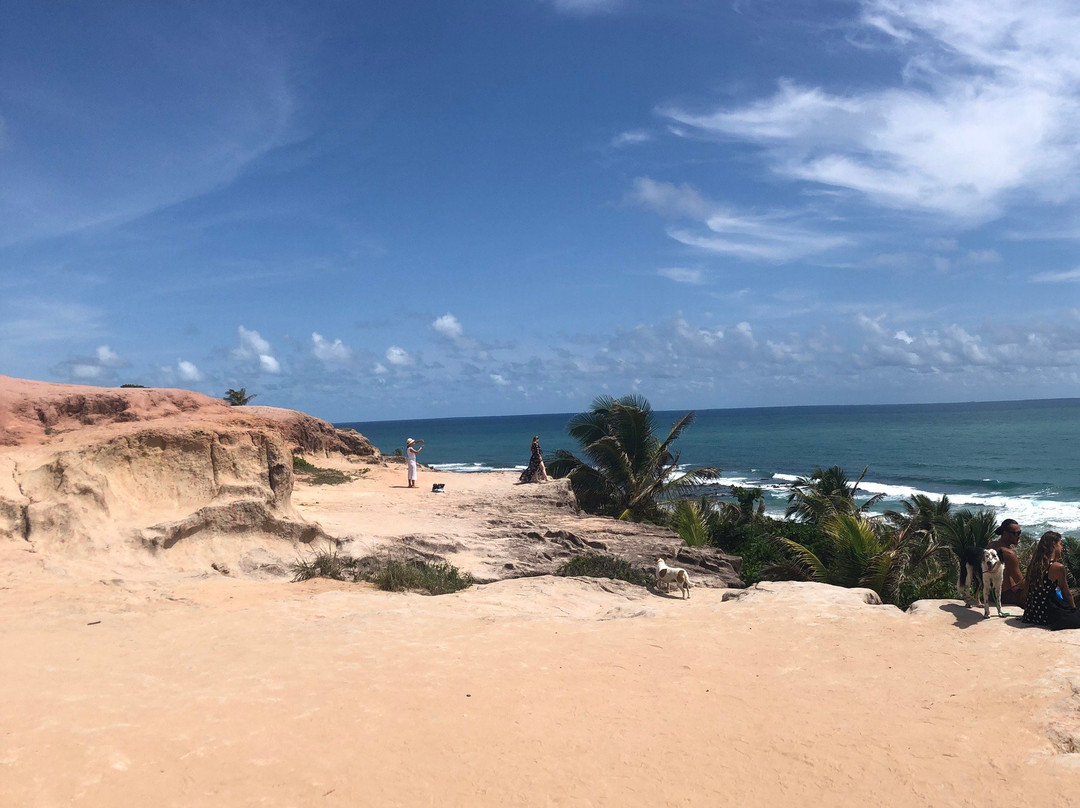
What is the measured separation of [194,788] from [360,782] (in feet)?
2.91

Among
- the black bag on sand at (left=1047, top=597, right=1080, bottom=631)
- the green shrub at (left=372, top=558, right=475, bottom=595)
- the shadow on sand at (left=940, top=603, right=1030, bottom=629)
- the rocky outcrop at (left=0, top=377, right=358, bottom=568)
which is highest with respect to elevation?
the rocky outcrop at (left=0, top=377, right=358, bottom=568)

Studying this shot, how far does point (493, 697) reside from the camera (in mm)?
5395

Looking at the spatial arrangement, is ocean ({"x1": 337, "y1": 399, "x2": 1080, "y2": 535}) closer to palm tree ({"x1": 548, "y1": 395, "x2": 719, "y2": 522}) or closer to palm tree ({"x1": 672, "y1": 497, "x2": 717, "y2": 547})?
palm tree ({"x1": 548, "y1": 395, "x2": 719, "y2": 522})

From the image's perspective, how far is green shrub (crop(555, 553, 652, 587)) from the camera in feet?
37.2

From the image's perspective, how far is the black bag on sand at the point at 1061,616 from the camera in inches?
270

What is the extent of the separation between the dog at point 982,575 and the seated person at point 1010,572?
0.13 metres

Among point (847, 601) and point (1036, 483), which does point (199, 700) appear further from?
point (1036, 483)

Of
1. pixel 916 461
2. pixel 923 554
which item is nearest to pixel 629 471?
pixel 923 554

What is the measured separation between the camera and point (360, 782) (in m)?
4.16

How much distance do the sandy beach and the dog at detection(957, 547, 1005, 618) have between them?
28 cm

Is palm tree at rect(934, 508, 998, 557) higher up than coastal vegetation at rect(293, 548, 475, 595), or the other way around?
coastal vegetation at rect(293, 548, 475, 595)

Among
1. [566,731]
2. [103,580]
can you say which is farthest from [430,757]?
[103,580]

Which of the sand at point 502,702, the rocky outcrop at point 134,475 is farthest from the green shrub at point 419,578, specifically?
the rocky outcrop at point 134,475

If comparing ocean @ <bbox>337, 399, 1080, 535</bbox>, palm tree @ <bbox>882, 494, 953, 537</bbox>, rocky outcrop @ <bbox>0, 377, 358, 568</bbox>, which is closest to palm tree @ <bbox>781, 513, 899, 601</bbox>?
palm tree @ <bbox>882, 494, 953, 537</bbox>
